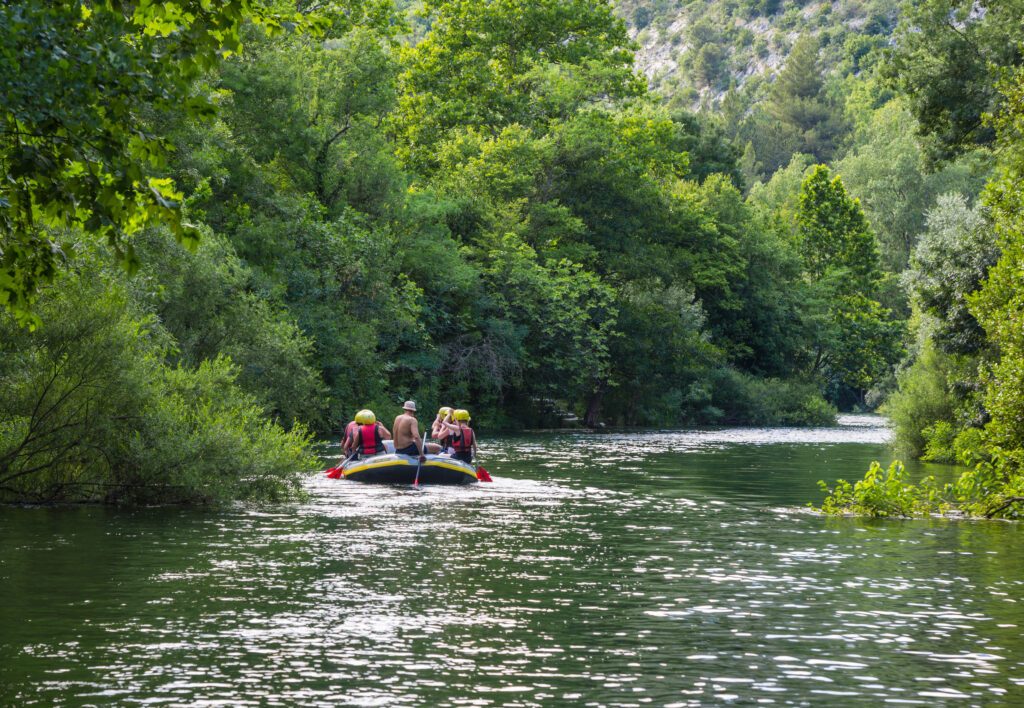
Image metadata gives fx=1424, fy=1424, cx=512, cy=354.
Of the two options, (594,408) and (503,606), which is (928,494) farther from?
(594,408)

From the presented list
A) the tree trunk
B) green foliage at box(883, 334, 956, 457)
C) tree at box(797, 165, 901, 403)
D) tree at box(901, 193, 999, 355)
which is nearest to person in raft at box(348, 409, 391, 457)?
tree at box(901, 193, 999, 355)

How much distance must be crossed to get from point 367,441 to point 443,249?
78.7 feet

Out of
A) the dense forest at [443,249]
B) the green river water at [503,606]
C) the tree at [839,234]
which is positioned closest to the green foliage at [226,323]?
the dense forest at [443,249]

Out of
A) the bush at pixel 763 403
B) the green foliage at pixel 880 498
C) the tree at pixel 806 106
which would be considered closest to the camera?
the green foliage at pixel 880 498

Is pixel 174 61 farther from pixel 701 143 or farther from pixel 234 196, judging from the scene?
pixel 701 143

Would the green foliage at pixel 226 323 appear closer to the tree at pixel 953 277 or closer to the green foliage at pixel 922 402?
the tree at pixel 953 277

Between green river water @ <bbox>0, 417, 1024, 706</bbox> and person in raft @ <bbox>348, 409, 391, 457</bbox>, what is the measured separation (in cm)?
415

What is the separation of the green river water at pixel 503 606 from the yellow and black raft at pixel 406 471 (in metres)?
2.62

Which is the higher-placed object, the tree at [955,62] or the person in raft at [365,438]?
the tree at [955,62]

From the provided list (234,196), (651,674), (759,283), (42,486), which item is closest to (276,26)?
(651,674)

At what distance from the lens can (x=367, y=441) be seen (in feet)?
100

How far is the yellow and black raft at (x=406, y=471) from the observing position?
29109 millimetres

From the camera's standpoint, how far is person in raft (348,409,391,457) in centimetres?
3059

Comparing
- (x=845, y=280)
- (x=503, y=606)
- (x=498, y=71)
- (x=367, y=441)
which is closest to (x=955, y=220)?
(x=367, y=441)
